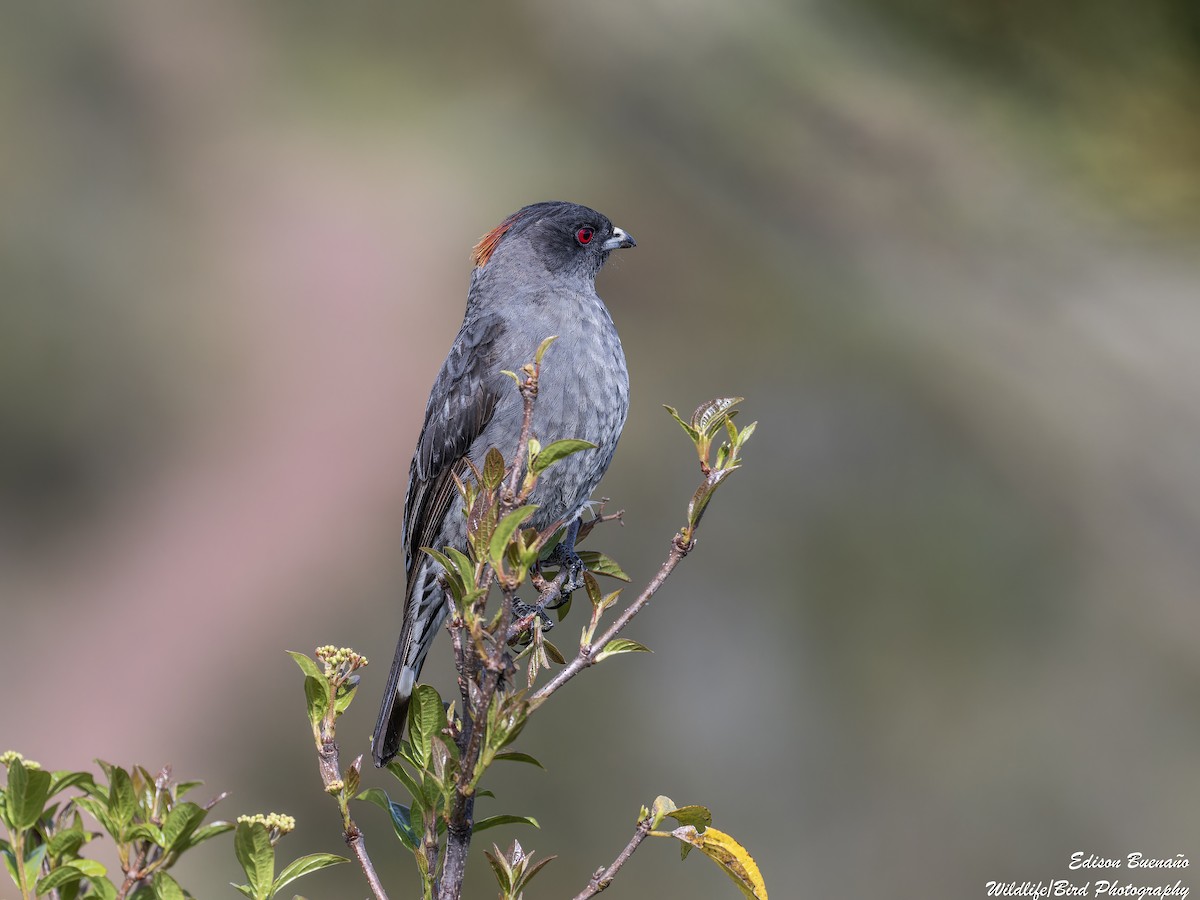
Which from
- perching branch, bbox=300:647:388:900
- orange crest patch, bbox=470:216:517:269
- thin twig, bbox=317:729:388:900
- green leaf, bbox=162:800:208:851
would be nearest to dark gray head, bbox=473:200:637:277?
orange crest patch, bbox=470:216:517:269

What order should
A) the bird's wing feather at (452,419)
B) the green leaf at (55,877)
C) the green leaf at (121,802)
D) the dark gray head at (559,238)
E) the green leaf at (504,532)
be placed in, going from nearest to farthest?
the green leaf at (55,877), the green leaf at (121,802), the green leaf at (504,532), the bird's wing feather at (452,419), the dark gray head at (559,238)

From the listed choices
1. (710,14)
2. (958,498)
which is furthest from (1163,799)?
(710,14)

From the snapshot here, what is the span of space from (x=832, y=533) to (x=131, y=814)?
23.3 feet

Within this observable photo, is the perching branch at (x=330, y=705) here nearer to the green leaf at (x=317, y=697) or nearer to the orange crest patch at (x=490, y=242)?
the green leaf at (x=317, y=697)

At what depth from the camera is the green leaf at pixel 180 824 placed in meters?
2.01

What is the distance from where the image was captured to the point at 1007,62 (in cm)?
1223

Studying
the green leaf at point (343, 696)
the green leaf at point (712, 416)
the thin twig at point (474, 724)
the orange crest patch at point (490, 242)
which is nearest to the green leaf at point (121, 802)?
the green leaf at point (343, 696)

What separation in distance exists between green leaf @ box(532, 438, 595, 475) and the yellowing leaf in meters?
0.89

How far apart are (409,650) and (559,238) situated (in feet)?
6.82

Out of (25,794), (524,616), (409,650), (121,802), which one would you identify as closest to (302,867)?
(121,802)

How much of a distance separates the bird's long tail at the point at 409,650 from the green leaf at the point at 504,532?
76.3 inches

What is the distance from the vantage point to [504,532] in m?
2.18

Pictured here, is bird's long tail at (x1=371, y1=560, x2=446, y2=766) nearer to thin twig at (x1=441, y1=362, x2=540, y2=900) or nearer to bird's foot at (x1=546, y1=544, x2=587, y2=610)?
bird's foot at (x1=546, y1=544, x2=587, y2=610)

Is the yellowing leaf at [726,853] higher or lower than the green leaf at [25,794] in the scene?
higher
